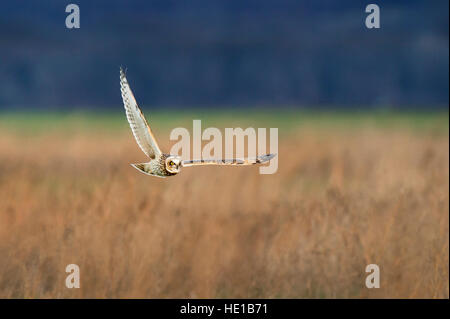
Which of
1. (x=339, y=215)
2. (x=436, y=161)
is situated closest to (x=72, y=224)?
(x=339, y=215)

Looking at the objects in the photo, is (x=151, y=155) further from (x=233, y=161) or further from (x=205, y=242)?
(x=205, y=242)

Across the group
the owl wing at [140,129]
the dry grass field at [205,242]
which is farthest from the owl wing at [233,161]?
the dry grass field at [205,242]

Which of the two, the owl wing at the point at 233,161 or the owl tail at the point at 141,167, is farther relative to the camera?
the owl tail at the point at 141,167

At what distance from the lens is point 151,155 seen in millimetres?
2961

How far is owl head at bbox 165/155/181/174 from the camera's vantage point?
2.74m

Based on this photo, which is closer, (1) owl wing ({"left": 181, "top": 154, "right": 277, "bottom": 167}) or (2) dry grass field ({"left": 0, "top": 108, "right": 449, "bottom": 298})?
(1) owl wing ({"left": 181, "top": 154, "right": 277, "bottom": 167})

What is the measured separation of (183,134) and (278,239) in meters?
6.00

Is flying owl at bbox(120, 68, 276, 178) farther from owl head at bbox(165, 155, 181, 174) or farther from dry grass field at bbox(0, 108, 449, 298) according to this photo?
dry grass field at bbox(0, 108, 449, 298)

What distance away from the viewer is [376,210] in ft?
32.5

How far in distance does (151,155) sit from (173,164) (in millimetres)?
236

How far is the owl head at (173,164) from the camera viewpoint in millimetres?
2736

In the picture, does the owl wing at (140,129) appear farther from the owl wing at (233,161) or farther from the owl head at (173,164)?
the owl wing at (233,161)

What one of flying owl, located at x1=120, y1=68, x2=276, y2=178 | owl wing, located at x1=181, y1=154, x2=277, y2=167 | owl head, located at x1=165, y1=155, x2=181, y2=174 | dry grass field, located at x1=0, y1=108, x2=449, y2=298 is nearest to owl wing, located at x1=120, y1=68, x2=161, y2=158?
flying owl, located at x1=120, y1=68, x2=276, y2=178

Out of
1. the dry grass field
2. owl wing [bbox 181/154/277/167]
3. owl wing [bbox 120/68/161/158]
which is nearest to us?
owl wing [bbox 181/154/277/167]
